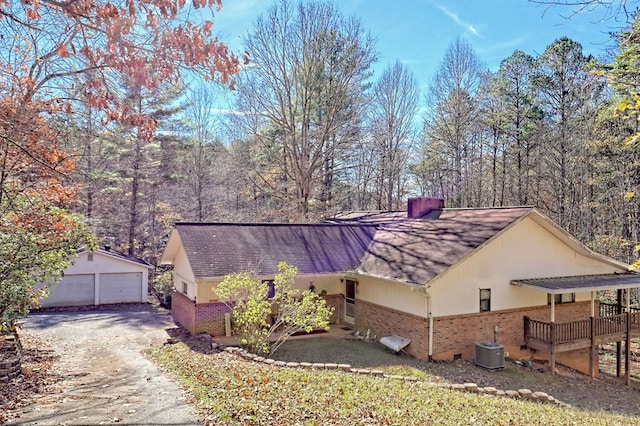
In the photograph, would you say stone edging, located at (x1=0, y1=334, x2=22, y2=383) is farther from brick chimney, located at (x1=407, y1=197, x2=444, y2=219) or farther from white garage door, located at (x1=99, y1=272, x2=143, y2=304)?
brick chimney, located at (x1=407, y1=197, x2=444, y2=219)

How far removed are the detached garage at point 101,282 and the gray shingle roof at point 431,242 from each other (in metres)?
13.8

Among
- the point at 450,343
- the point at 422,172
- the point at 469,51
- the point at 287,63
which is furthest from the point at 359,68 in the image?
the point at 450,343

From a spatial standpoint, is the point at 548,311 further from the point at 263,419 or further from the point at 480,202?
the point at 480,202

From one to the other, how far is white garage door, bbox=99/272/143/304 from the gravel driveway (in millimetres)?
1875

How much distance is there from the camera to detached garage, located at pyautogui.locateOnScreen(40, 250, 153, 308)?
73.0 feet

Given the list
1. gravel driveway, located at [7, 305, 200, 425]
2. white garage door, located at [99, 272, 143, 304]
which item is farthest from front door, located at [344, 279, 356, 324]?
white garage door, located at [99, 272, 143, 304]

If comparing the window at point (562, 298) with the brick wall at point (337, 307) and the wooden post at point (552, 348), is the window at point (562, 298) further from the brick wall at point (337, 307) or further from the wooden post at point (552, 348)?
the brick wall at point (337, 307)

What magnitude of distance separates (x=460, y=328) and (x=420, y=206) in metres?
7.45

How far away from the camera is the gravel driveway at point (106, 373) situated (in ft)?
21.9

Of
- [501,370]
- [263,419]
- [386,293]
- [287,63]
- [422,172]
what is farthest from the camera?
[422,172]

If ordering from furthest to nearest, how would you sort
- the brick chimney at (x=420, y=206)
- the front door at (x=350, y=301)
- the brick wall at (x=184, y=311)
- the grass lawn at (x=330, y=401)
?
the brick chimney at (x=420, y=206), the front door at (x=350, y=301), the brick wall at (x=184, y=311), the grass lawn at (x=330, y=401)

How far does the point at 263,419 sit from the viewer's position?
6250 millimetres

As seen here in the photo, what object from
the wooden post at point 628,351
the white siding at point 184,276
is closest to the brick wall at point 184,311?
the white siding at point 184,276

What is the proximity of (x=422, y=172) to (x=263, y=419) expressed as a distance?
100 ft
